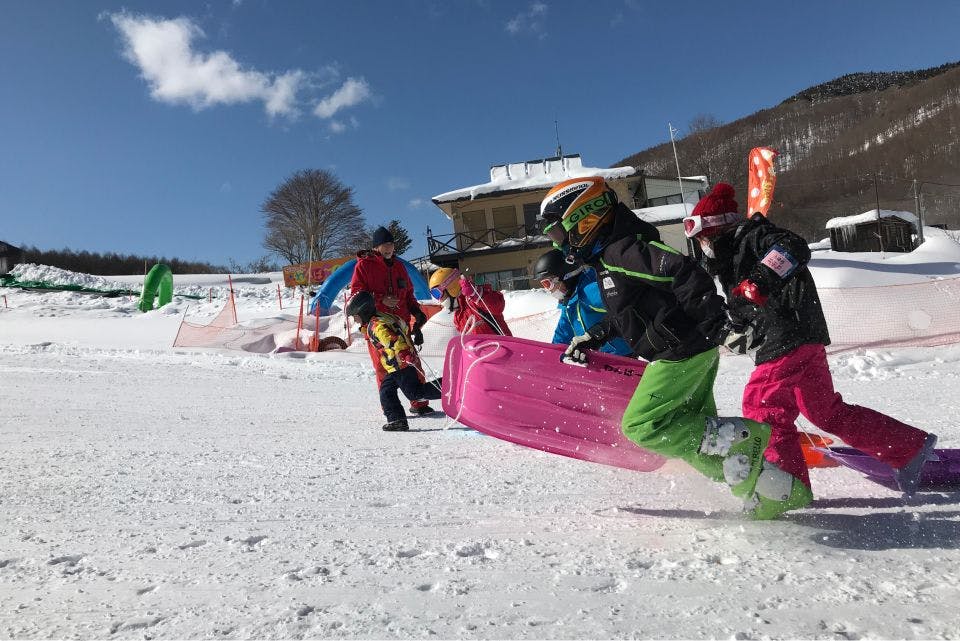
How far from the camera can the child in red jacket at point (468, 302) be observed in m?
6.63

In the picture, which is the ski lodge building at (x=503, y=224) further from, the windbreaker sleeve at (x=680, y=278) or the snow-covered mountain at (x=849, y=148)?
the windbreaker sleeve at (x=680, y=278)

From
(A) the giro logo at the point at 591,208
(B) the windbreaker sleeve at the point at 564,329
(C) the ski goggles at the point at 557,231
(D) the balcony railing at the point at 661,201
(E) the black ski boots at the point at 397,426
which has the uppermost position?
(D) the balcony railing at the point at 661,201

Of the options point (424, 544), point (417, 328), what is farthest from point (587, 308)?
point (424, 544)

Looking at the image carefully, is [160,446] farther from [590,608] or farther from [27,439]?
[590,608]

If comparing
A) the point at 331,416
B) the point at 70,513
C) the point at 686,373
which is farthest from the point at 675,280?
the point at 331,416

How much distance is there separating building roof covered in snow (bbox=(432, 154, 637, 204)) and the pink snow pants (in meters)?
26.0

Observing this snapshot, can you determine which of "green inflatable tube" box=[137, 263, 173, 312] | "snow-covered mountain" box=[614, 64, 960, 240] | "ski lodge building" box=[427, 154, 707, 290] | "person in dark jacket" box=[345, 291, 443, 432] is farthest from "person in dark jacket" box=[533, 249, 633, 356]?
"snow-covered mountain" box=[614, 64, 960, 240]

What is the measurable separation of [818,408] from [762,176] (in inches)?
407

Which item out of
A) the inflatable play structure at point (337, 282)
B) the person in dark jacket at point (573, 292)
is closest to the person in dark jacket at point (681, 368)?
the person in dark jacket at point (573, 292)

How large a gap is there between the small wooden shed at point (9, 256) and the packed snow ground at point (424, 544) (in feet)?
125

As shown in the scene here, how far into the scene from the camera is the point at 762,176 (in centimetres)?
1205

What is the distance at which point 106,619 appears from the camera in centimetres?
188

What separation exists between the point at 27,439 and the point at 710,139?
59024 millimetres

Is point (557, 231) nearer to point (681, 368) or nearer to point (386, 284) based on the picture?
point (681, 368)
